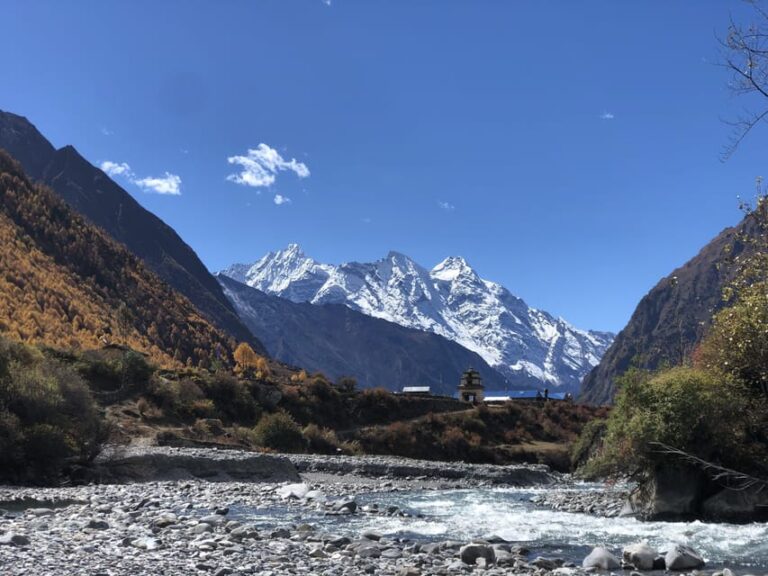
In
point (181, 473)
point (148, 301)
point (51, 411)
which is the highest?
point (148, 301)

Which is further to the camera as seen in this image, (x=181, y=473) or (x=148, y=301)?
A: (x=148, y=301)

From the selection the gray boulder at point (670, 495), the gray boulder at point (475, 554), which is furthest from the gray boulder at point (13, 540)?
the gray boulder at point (670, 495)

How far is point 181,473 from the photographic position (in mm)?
33906

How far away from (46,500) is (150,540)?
34.3 feet

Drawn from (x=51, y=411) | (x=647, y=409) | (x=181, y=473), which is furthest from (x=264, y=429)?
(x=647, y=409)

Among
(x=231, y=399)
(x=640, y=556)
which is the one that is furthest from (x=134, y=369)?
(x=640, y=556)

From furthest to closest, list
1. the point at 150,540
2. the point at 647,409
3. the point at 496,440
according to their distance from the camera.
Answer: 1. the point at 496,440
2. the point at 647,409
3. the point at 150,540

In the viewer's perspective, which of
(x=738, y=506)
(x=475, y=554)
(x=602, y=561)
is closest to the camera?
(x=475, y=554)

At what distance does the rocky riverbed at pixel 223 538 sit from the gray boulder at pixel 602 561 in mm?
46

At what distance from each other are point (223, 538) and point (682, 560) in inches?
415

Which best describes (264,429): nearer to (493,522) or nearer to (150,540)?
(493,522)

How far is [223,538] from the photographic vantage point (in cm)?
Answer: 1555

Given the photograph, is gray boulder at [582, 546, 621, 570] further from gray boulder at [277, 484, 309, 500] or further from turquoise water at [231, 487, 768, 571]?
gray boulder at [277, 484, 309, 500]

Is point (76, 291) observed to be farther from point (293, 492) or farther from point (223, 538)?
point (223, 538)
